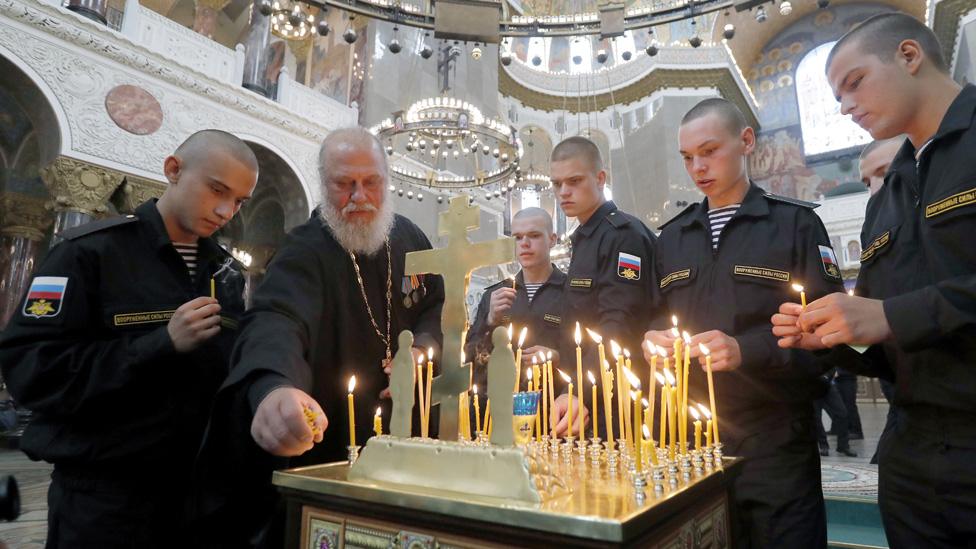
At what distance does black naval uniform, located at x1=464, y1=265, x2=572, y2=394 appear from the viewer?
3.32m

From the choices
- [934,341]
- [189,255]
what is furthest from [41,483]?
[934,341]

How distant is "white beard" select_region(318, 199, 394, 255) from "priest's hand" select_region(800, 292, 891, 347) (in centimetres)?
151

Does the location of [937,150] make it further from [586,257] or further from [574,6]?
[574,6]

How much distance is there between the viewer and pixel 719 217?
2.29 m

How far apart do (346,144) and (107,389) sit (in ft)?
3.70

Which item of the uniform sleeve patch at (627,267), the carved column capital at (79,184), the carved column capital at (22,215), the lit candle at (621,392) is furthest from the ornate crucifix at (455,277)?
the carved column capital at (22,215)

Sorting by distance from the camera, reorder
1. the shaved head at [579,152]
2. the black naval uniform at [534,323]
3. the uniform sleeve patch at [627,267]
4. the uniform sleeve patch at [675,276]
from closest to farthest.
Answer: the uniform sleeve patch at [675,276]
the uniform sleeve patch at [627,267]
the shaved head at [579,152]
the black naval uniform at [534,323]

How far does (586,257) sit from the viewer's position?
288cm

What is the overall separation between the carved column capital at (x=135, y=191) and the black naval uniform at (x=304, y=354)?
24.6 ft

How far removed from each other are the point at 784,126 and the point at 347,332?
22.1 metres

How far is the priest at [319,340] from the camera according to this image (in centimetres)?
145

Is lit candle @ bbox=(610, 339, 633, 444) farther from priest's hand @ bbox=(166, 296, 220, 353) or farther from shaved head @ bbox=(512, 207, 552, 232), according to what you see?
shaved head @ bbox=(512, 207, 552, 232)

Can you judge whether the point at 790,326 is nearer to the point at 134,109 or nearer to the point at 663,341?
the point at 663,341

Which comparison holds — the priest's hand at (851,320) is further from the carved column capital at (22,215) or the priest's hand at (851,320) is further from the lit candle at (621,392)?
the carved column capital at (22,215)
